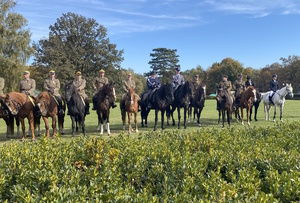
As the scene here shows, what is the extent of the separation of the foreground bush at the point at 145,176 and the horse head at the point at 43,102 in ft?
17.3

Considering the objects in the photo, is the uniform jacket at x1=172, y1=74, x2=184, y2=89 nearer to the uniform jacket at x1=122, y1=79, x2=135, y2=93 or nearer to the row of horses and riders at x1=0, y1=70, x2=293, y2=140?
the row of horses and riders at x1=0, y1=70, x2=293, y2=140

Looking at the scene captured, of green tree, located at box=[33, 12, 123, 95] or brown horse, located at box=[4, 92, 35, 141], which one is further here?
green tree, located at box=[33, 12, 123, 95]

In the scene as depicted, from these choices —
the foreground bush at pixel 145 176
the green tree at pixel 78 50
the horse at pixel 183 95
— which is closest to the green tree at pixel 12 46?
the green tree at pixel 78 50

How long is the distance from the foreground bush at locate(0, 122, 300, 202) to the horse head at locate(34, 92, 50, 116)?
5.26 meters

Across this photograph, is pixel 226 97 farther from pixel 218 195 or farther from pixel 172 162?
pixel 218 195

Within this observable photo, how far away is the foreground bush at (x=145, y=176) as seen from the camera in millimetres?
3656

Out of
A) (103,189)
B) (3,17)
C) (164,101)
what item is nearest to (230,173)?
(103,189)

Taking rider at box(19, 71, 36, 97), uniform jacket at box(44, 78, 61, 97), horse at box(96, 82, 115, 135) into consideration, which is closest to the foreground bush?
horse at box(96, 82, 115, 135)

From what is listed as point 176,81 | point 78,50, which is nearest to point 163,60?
point 78,50

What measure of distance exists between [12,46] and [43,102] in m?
30.7

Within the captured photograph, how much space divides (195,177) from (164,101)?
9.93 metres

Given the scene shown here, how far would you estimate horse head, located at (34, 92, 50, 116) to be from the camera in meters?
11.6

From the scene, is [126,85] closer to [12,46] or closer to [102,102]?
[102,102]

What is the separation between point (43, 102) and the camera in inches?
463
